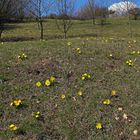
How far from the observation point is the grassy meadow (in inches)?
235

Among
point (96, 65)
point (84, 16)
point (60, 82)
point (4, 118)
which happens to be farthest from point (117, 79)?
point (84, 16)

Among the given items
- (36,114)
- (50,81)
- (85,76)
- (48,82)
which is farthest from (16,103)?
(85,76)

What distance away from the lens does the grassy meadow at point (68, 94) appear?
5.98 meters

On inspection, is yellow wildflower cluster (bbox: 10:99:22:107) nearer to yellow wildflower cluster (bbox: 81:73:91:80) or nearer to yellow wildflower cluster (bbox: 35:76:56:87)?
yellow wildflower cluster (bbox: 35:76:56:87)

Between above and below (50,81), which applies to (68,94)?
below

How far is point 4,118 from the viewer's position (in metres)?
6.12

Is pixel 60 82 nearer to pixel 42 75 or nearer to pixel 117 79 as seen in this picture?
pixel 42 75

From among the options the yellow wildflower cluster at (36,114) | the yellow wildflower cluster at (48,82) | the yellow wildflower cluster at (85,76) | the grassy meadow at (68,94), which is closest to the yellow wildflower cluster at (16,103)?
the grassy meadow at (68,94)

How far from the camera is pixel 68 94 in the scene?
6.83 m

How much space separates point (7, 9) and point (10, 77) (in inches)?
678

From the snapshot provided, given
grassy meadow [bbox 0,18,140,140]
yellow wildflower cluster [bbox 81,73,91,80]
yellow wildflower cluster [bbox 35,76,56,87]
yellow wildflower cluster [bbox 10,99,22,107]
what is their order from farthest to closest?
yellow wildflower cluster [bbox 81,73,91,80]
yellow wildflower cluster [bbox 35,76,56,87]
yellow wildflower cluster [bbox 10,99,22,107]
grassy meadow [bbox 0,18,140,140]

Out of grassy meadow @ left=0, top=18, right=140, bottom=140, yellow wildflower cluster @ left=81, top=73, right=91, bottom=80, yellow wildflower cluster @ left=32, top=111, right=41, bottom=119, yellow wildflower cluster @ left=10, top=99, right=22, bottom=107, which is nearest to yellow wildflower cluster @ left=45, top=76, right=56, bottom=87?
grassy meadow @ left=0, top=18, right=140, bottom=140

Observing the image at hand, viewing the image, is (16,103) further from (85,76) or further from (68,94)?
(85,76)

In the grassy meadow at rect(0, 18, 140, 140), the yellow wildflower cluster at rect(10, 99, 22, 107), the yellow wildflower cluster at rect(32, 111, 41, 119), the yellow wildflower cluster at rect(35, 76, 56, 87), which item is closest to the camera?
the grassy meadow at rect(0, 18, 140, 140)
